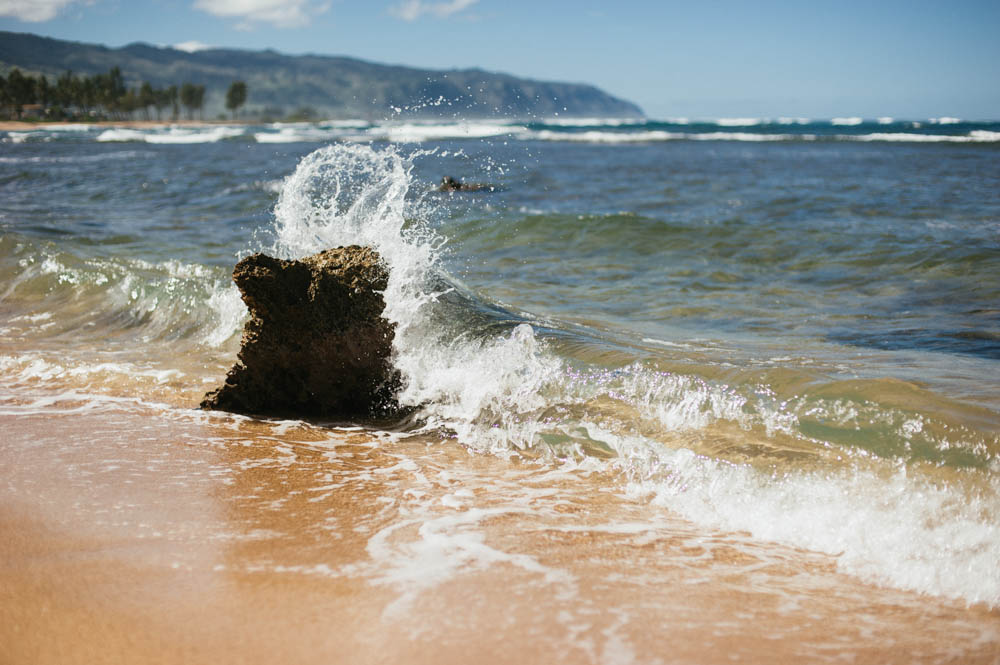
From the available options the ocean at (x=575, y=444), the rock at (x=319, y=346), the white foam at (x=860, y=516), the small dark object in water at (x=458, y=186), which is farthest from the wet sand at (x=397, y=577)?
the small dark object in water at (x=458, y=186)

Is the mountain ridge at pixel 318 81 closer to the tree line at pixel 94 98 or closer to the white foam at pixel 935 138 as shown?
the tree line at pixel 94 98

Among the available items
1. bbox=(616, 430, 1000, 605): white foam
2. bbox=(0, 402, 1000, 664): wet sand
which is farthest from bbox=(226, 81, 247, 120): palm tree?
bbox=(616, 430, 1000, 605): white foam

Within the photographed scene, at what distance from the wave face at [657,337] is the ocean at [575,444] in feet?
0.08

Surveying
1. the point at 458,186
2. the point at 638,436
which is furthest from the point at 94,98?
the point at 638,436

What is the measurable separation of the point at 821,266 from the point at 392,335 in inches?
230

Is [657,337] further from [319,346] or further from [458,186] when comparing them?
[458,186]

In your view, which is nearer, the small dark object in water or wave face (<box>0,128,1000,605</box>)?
wave face (<box>0,128,1000,605</box>)

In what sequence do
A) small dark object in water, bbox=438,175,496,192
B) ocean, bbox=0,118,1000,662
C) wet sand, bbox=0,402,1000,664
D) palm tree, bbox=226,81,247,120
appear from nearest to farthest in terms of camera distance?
wet sand, bbox=0,402,1000,664 → ocean, bbox=0,118,1000,662 → small dark object in water, bbox=438,175,496,192 → palm tree, bbox=226,81,247,120

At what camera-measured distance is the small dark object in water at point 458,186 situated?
12750 millimetres

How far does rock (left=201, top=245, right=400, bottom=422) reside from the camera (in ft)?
14.3

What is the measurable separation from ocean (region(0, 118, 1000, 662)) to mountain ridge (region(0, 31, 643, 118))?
483 mm

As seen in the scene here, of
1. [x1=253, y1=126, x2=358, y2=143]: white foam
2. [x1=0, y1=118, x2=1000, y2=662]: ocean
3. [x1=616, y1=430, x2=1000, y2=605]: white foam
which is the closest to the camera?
[x1=0, y1=118, x2=1000, y2=662]: ocean

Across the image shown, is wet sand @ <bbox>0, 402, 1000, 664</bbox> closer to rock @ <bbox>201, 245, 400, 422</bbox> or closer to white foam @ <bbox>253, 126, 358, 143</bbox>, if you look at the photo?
rock @ <bbox>201, 245, 400, 422</bbox>

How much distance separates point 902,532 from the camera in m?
2.97
